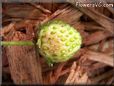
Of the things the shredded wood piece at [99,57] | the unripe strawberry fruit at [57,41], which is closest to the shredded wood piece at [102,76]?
the shredded wood piece at [99,57]

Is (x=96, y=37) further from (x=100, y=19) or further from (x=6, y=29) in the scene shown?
(x=6, y=29)

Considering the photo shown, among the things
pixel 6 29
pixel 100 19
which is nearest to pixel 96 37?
pixel 100 19

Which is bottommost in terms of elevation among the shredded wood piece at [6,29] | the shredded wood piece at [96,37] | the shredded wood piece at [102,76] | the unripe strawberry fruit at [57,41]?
the shredded wood piece at [102,76]

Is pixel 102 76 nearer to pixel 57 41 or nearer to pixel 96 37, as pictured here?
pixel 96 37

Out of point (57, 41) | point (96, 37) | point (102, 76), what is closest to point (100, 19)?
point (96, 37)

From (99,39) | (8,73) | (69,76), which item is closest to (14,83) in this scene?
(8,73)

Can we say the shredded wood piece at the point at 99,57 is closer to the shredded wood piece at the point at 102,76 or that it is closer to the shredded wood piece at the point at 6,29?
the shredded wood piece at the point at 102,76

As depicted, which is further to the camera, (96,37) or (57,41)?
(96,37)

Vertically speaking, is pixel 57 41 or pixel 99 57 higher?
pixel 57 41
